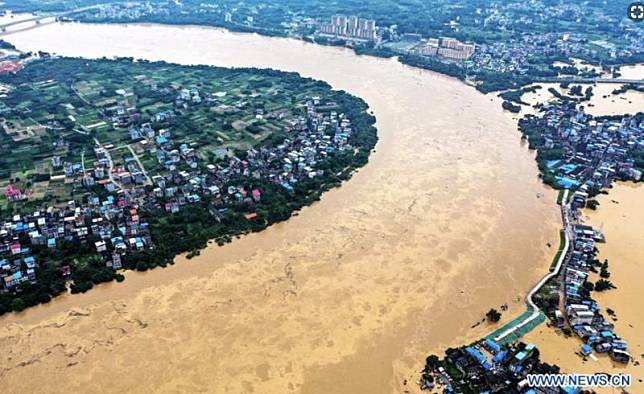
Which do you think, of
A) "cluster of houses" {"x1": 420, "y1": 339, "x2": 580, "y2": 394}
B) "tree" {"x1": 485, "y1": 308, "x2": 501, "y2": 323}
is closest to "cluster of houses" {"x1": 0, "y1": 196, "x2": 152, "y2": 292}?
"cluster of houses" {"x1": 420, "y1": 339, "x2": 580, "y2": 394}

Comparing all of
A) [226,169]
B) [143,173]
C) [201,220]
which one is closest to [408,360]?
[201,220]

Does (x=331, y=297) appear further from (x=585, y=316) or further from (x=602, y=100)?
(x=602, y=100)

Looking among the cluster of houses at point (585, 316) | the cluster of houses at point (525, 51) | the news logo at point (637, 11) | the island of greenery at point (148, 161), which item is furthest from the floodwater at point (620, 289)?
the news logo at point (637, 11)

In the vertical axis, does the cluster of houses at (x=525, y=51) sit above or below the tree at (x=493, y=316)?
above

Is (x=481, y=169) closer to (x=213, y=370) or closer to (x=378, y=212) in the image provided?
(x=378, y=212)

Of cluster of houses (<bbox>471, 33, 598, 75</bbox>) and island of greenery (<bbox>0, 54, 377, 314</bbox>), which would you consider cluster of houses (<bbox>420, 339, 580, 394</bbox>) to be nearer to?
island of greenery (<bbox>0, 54, 377, 314</bbox>)

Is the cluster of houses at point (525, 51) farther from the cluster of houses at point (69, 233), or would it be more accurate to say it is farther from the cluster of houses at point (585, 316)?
the cluster of houses at point (69, 233)
